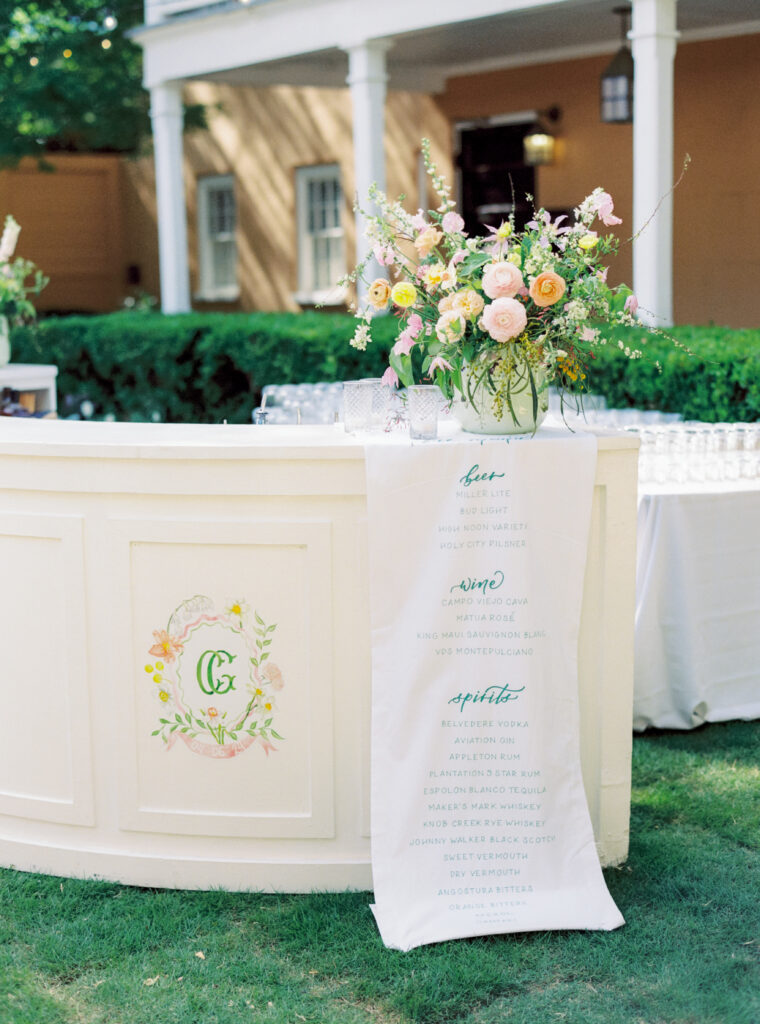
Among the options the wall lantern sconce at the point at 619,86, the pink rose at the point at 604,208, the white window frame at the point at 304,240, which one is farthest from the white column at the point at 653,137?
the white window frame at the point at 304,240

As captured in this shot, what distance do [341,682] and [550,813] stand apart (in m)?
0.67

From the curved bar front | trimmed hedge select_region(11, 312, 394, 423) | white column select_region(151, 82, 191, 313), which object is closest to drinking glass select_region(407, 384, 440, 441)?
the curved bar front

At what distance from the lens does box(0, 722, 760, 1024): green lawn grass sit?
312 cm

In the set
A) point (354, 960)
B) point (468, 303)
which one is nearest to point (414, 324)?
point (468, 303)

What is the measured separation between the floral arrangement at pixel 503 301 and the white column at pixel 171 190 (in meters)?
9.28

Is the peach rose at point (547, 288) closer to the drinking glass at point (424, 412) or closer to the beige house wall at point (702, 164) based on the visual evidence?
the drinking glass at point (424, 412)

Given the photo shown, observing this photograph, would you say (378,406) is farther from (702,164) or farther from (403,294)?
(702,164)

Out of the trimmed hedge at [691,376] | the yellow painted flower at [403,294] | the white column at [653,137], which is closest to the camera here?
the yellow painted flower at [403,294]

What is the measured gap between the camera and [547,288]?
11.3 feet

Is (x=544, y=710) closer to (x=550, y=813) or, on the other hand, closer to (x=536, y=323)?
(x=550, y=813)

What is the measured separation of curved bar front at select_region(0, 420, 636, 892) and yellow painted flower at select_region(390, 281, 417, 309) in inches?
15.9

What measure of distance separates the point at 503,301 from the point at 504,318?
45mm

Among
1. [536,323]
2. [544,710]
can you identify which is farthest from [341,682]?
[536,323]

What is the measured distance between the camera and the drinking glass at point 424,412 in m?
3.56
